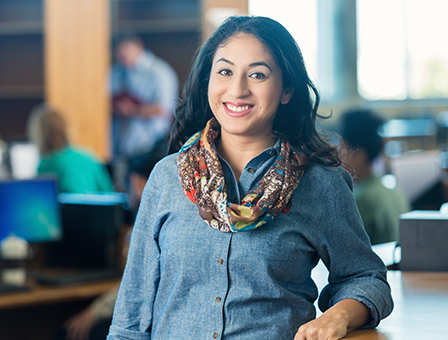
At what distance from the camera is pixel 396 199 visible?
2.51m

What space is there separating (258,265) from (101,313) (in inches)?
62.2

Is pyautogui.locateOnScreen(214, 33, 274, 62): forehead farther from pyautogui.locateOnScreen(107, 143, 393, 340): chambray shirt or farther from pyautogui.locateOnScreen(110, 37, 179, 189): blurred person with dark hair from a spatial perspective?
pyautogui.locateOnScreen(110, 37, 179, 189): blurred person with dark hair

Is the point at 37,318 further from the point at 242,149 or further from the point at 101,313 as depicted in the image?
the point at 242,149

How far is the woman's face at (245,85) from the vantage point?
1.13 metres

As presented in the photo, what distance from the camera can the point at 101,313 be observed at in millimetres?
2486

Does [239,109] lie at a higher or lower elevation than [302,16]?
lower

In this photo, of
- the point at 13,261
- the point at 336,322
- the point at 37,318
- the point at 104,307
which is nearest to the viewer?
the point at 336,322

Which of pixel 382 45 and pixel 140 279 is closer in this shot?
pixel 140 279

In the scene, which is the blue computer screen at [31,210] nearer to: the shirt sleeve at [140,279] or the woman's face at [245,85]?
the shirt sleeve at [140,279]

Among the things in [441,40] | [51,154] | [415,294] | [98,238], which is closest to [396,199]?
[415,294]

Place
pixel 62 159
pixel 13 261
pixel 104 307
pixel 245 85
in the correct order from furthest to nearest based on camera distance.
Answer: pixel 62 159, pixel 13 261, pixel 104 307, pixel 245 85

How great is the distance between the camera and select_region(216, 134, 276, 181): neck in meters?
1.19

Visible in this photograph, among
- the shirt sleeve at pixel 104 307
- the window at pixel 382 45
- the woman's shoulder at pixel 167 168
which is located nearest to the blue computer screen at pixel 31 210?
the shirt sleeve at pixel 104 307

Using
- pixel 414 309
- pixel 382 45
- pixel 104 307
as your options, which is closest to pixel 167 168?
pixel 414 309
